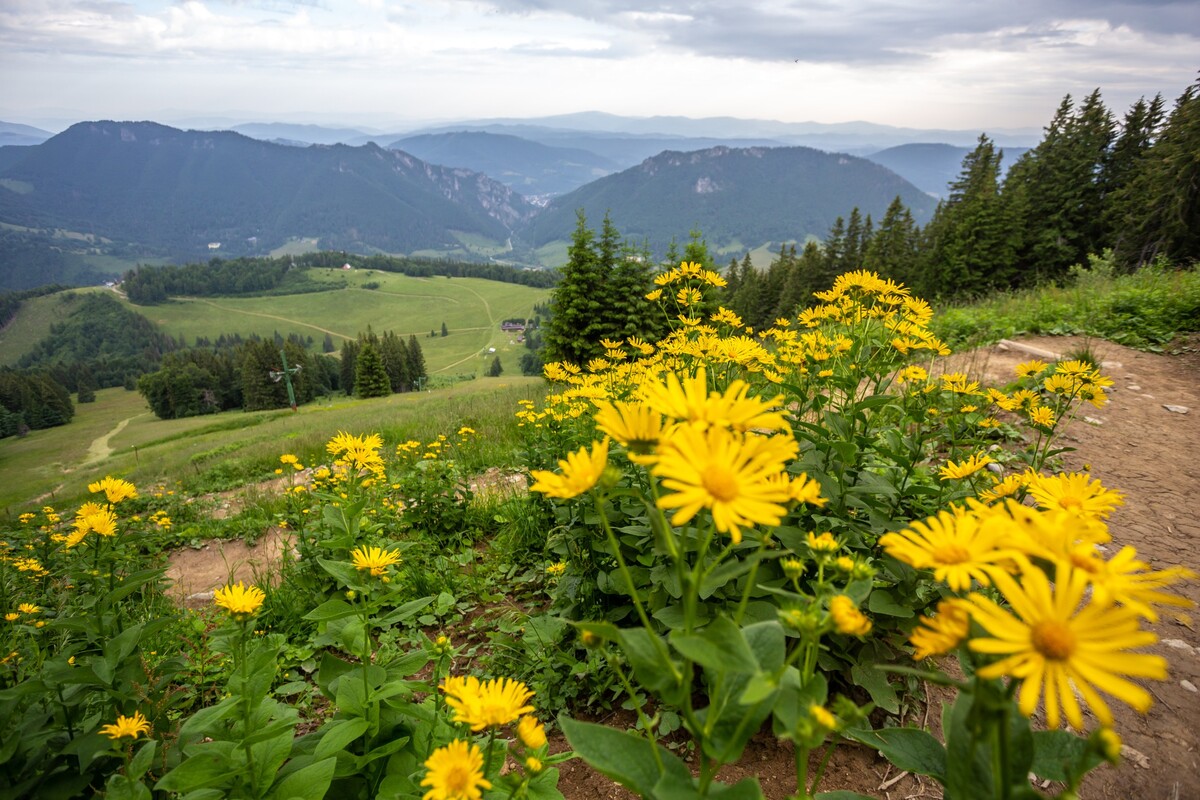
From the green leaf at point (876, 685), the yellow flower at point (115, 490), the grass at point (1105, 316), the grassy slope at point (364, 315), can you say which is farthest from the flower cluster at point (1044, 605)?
the grassy slope at point (364, 315)

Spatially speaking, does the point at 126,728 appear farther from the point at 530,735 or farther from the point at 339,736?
the point at 530,735

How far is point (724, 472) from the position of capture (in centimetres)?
110

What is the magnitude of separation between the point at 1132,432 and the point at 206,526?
1037cm

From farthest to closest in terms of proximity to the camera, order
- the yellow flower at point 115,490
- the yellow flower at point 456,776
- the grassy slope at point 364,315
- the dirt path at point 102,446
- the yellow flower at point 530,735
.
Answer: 1. the grassy slope at point 364,315
2. the dirt path at point 102,446
3. the yellow flower at point 115,490
4. the yellow flower at point 530,735
5. the yellow flower at point 456,776

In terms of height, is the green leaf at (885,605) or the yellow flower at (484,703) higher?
the yellow flower at (484,703)

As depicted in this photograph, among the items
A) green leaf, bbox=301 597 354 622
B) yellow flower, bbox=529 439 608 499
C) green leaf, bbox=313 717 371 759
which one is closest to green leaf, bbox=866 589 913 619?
yellow flower, bbox=529 439 608 499

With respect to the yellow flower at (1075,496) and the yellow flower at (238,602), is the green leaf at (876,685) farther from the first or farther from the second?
the yellow flower at (238,602)

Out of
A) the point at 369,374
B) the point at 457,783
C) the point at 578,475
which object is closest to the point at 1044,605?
the point at 578,475

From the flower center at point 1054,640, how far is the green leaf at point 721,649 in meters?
0.45

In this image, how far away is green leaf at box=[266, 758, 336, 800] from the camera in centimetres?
166

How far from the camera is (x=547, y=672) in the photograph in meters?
2.88

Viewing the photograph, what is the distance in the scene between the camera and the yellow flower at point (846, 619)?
40.2 inches

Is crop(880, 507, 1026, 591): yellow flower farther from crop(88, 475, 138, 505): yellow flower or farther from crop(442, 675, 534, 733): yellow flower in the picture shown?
crop(88, 475, 138, 505): yellow flower

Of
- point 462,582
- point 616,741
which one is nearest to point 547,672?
point 462,582
